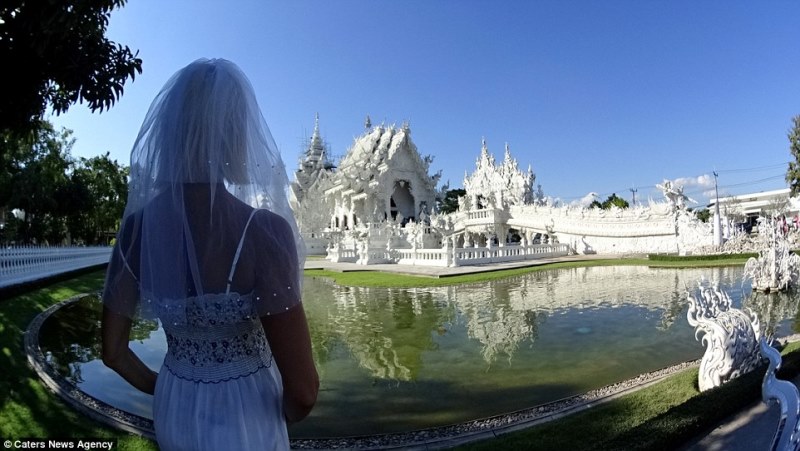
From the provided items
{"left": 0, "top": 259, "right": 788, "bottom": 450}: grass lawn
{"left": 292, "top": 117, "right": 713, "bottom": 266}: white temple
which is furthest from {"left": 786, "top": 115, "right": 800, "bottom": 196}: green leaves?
{"left": 0, "top": 259, "right": 788, "bottom": 450}: grass lawn

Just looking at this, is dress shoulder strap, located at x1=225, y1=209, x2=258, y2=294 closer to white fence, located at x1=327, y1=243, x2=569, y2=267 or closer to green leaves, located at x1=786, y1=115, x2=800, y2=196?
white fence, located at x1=327, y1=243, x2=569, y2=267

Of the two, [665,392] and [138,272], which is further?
[665,392]

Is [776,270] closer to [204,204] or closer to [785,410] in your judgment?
[785,410]

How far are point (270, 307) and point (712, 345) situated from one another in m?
5.03

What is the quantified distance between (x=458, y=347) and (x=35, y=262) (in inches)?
542

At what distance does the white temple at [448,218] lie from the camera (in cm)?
2259

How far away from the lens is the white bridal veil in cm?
142

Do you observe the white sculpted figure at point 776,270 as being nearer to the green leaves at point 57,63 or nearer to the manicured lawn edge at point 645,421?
the manicured lawn edge at point 645,421

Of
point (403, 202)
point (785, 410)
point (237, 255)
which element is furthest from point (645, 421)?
point (403, 202)

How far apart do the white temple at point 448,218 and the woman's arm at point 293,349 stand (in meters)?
18.9

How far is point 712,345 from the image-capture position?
477 centimetres

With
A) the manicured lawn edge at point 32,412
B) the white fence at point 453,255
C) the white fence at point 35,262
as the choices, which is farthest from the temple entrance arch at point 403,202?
the manicured lawn edge at point 32,412

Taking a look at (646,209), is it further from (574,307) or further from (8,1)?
(8,1)

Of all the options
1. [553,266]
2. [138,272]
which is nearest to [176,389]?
[138,272]
